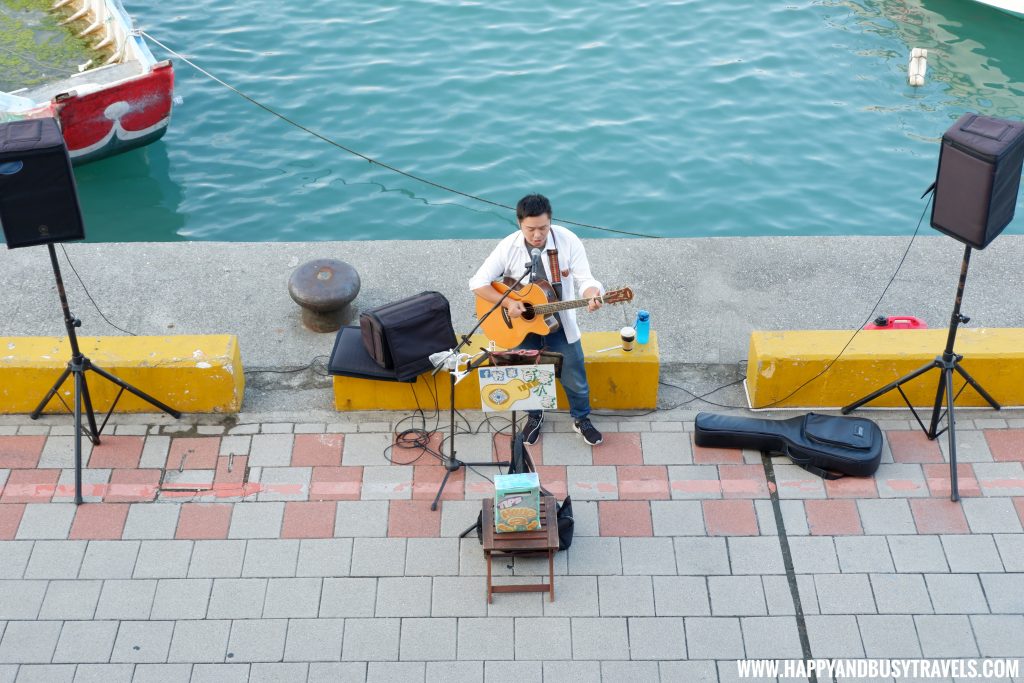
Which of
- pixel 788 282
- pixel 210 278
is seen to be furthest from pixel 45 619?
pixel 788 282

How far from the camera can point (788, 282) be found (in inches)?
345

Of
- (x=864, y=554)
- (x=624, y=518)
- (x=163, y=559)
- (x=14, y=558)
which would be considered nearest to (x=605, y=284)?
(x=624, y=518)

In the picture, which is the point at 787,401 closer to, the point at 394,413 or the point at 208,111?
the point at 394,413

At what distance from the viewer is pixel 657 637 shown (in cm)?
609

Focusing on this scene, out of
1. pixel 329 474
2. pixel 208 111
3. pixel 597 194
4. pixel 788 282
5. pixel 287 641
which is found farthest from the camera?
pixel 208 111

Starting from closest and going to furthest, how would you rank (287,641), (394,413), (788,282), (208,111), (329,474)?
(287,641) < (329,474) < (394,413) < (788,282) < (208,111)

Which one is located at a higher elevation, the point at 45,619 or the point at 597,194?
the point at 45,619

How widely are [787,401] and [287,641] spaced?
378 centimetres

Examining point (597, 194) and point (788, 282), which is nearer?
point (788, 282)

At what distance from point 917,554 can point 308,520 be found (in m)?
3.77

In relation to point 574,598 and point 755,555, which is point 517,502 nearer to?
point 574,598

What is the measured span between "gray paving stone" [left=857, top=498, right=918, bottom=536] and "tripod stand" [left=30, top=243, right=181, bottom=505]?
185 inches

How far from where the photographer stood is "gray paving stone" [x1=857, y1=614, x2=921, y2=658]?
19.6 feet

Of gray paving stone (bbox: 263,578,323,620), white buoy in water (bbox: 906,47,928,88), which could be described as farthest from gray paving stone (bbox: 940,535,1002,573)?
white buoy in water (bbox: 906,47,928,88)
